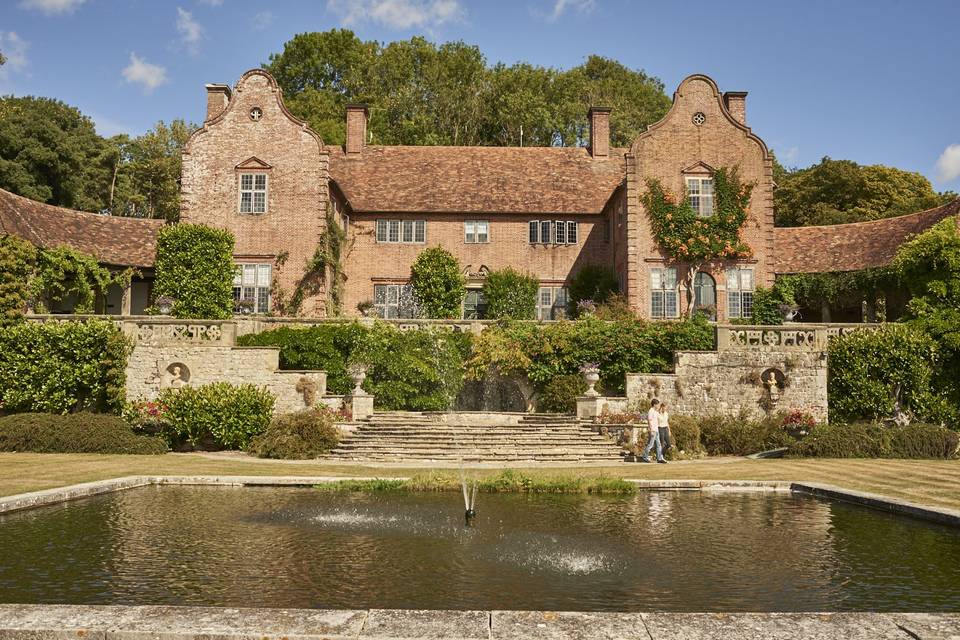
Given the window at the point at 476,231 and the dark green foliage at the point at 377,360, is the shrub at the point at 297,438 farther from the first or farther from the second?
the window at the point at 476,231

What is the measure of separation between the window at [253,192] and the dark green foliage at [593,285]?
1479 centimetres

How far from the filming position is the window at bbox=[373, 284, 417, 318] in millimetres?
34281

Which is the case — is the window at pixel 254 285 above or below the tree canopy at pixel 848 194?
below

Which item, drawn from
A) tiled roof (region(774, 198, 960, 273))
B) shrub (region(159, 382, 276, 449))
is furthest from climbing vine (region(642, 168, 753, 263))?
shrub (region(159, 382, 276, 449))

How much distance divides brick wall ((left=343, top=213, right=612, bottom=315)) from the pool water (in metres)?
22.4

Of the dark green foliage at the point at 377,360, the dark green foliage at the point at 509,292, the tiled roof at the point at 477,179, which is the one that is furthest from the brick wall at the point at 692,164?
the dark green foliage at the point at 377,360

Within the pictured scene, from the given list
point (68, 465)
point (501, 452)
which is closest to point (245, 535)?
point (68, 465)

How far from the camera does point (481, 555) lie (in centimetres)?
886

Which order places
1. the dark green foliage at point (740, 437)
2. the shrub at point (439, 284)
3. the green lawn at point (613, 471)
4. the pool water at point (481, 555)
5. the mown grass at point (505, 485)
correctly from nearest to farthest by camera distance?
the pool water at point (481, 555)
the green lawn at point (613, 471)
the mown grass at point (505, 485)
the dark green foliage at point (740, 437)
the shrub at point (439, 284)

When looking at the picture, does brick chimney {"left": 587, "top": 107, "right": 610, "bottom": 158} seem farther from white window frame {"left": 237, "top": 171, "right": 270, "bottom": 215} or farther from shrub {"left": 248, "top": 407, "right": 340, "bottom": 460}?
shrub {"left": 248, "top": 407, "right": 340, "bottom": 460}

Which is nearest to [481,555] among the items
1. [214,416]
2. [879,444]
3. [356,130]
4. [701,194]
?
[214,416]

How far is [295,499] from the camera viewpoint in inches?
510

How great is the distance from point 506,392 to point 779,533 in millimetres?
16175

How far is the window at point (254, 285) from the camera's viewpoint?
3128 cm
